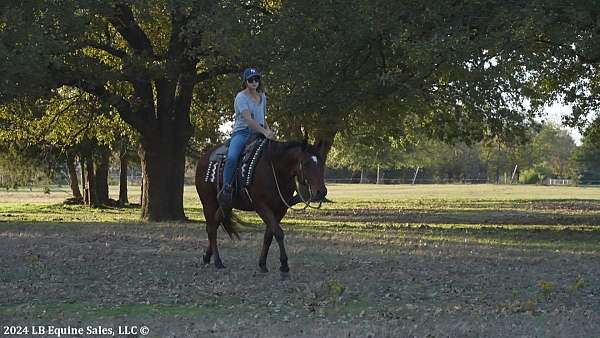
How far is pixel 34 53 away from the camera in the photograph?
15891 mm

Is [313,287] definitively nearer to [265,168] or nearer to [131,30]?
[265,168]

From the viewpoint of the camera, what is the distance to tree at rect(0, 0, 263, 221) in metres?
16.7

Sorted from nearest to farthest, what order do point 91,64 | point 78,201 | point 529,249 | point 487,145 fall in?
point 529,249 < point 91,64 < point 487,145 < point 78,201

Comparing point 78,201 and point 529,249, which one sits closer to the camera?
point 529,249

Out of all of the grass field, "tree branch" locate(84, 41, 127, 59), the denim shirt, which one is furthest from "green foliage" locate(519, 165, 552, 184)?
the denim shirt

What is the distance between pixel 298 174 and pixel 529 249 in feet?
23.4

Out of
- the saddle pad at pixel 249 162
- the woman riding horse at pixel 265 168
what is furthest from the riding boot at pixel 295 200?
the saddle pad at pixel 249 162

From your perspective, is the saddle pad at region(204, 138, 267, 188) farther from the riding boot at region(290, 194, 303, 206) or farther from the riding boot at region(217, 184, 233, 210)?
the riding boot at region(290, 194, 303, 206)

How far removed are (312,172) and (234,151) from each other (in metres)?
1.54

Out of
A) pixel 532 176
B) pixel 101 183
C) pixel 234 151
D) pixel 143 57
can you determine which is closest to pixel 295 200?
pixel 234 151

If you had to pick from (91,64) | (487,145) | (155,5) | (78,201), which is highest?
(155,5)

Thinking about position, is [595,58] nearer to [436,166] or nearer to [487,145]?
Answer: [487,145]

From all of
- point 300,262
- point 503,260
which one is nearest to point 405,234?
point 503,260

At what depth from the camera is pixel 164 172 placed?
23906mm
